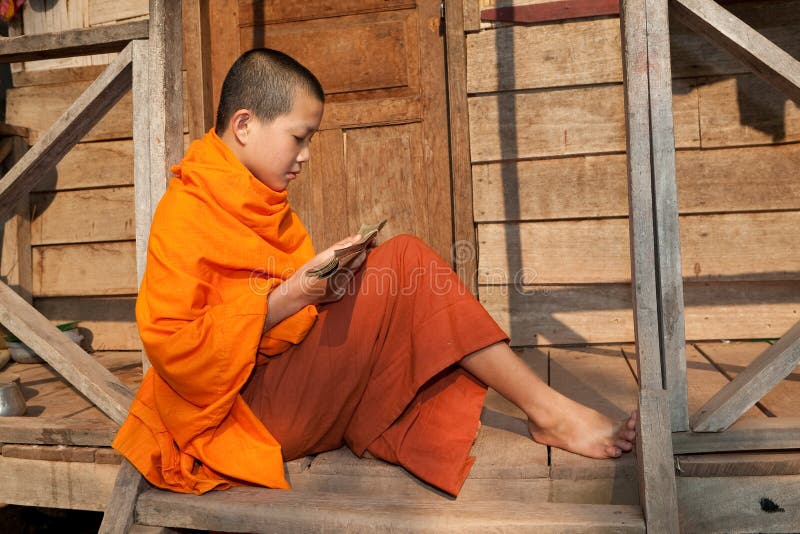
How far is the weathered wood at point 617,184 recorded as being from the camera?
10.3 feet

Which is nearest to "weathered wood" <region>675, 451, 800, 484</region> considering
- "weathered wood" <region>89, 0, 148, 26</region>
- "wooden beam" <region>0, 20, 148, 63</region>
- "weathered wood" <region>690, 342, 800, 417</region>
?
"weathered wood" <region>690, 342, 800, 417</region>

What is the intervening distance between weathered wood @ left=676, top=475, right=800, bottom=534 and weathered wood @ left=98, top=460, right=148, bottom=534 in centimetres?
142

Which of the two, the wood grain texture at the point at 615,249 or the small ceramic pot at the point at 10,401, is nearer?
the small ceramic pot at the point at 10,401

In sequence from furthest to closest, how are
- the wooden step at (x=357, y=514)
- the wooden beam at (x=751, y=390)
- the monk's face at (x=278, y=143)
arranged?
the monk's face at (x=278, y=143) < the wooden beam at (x=751, y=390) < the wooden step at (x=357, y=514)

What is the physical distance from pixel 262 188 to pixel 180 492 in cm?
87

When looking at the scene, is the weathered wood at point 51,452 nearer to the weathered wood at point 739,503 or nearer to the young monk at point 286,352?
the young monk at point 286,352

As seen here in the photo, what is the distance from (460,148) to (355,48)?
795mm

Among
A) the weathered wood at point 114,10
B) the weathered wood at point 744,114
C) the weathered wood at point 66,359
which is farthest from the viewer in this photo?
the weathered wood at point 114,10

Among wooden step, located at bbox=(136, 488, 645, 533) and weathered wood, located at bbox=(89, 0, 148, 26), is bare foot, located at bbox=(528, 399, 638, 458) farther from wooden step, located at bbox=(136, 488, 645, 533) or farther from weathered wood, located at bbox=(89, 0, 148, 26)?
weathered wood, located at bbox=(89, 0, 148, 26)

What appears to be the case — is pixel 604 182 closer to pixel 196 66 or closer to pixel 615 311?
pixel 615 311

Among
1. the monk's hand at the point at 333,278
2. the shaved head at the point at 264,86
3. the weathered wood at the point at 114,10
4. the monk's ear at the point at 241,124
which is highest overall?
the weathered wood at the point at 114,10

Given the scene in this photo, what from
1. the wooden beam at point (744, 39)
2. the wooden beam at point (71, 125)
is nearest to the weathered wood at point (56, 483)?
the wooden beam at point (71, 125)

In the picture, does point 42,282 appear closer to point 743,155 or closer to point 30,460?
point 30,460

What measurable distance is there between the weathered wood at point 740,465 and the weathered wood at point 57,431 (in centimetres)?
179
